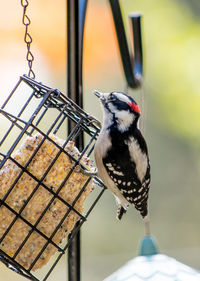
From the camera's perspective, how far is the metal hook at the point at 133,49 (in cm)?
207

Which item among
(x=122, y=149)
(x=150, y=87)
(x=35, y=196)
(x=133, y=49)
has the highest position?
(x=150, y=87)

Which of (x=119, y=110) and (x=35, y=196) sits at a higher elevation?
(x=119, y=110)

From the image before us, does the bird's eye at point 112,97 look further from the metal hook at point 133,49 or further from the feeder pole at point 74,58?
the feeder pole at point 74,58

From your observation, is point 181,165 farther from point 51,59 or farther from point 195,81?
point 51,59

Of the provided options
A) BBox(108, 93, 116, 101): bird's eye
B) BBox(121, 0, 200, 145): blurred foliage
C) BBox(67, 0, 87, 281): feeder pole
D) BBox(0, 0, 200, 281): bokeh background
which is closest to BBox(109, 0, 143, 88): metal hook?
BBox(108, 93, 116, 101): bird's eye

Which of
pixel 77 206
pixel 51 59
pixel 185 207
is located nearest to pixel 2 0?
pixel 51 59

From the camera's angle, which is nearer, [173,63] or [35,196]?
[35,196]

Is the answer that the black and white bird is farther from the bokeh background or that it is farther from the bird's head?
the bokeh background

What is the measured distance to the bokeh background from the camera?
13.8 feet

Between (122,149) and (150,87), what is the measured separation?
273 centimetres

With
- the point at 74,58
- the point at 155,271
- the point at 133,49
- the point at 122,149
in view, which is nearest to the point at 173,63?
the point at 133,49

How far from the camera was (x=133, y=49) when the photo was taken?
7.41 feet

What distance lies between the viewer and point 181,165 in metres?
5.21

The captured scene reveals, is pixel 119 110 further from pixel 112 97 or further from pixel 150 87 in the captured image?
pixel 150 87
